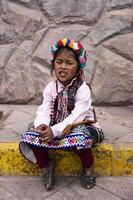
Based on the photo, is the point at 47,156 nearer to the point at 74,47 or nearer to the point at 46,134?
the point at 46,134

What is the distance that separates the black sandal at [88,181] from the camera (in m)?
2.69

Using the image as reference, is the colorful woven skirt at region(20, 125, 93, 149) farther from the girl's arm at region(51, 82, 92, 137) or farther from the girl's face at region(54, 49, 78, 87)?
the girl's face at region(54, 49, 78, 87)

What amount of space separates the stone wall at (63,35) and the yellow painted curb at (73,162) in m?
1.03

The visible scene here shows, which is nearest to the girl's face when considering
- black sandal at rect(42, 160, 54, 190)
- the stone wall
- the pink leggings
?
the pink leggings

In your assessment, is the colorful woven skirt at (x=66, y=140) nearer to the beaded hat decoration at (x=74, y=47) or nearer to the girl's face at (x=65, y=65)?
the girl's face at (x=65, y=65)

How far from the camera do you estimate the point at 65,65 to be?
2732 millimetres

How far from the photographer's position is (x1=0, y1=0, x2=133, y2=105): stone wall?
377 centimetres

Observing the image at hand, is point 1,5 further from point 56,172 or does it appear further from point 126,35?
point 56,172

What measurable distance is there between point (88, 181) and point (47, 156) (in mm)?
347

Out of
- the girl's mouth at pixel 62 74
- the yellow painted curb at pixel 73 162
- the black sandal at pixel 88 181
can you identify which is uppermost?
the girl's mouth at pixel 62 74

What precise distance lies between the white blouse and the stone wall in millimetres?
1012

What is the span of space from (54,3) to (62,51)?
1356 millimetres

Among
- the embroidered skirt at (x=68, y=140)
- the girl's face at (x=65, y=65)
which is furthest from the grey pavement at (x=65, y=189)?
the girl's face at (x=65, y=65)

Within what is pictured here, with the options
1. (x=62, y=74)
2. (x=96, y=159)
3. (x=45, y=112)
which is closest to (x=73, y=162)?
(x=96, y=159)
